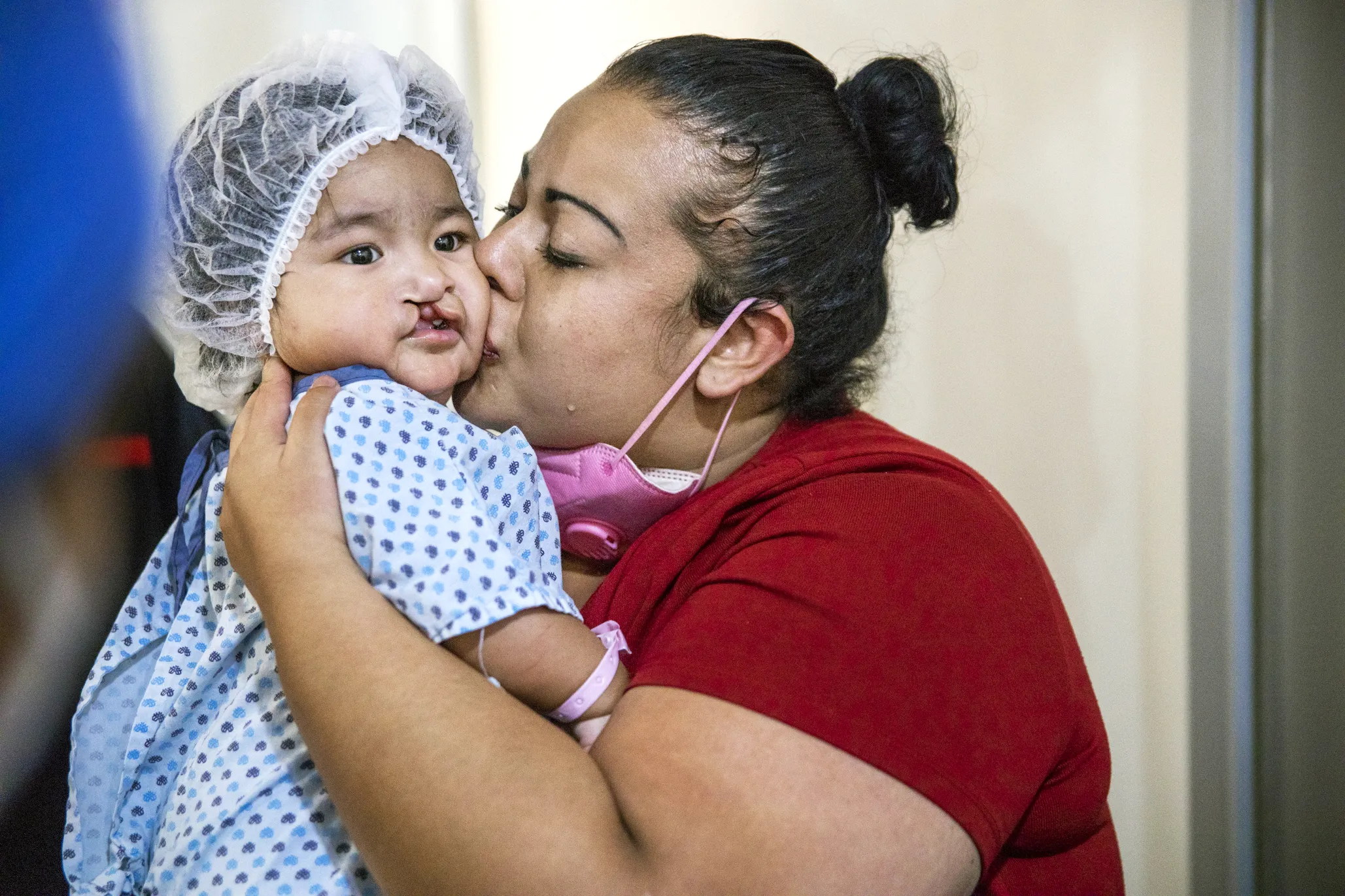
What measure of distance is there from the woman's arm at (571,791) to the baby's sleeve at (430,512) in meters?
0.04

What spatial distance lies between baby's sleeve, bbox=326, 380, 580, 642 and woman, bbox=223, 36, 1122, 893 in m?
0.03

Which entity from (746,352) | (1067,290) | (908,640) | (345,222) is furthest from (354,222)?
(1067,290)

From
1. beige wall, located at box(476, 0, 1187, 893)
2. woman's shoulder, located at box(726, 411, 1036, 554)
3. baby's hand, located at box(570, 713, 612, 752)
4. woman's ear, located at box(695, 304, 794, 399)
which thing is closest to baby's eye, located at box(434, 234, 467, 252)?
woman's ear, located at box(695, 304, 794, 399)

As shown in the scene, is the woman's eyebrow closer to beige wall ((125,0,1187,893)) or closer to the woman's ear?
the woman's ear

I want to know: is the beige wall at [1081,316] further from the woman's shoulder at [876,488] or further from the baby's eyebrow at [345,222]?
the baby's eyebrow at [345,222]

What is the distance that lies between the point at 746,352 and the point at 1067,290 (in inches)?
33.1

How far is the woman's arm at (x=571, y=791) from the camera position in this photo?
84 cm

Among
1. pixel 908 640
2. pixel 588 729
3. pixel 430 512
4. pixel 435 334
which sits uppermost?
pixel 435 334

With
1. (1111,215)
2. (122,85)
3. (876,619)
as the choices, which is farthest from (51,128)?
(1111,215)

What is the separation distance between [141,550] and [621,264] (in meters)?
0.87

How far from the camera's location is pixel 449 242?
1.31 meters

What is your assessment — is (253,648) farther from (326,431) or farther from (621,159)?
(621,159)

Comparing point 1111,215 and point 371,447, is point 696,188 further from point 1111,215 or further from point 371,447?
point 1111,215

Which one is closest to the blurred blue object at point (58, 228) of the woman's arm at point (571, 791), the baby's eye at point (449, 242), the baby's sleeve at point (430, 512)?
the baby's eye at point (449, 242)
